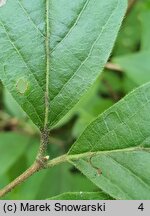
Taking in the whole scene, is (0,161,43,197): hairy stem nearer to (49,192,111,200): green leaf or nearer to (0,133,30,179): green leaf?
(49,192,111,200): green leaf

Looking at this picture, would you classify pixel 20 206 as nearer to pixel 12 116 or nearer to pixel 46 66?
pixel 46 66

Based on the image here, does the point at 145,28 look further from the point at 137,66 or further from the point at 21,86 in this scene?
the point at 21,86

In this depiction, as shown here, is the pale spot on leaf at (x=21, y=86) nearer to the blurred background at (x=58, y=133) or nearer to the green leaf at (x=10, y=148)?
the blurred background at (x=58, y=133)

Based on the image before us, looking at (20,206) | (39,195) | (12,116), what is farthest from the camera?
(12,116)

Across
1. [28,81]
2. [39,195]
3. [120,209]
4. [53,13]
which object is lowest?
[120,209]

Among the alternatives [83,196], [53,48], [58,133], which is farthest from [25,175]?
[58,133]

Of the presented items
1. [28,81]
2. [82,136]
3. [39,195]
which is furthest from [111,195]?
[39,195]

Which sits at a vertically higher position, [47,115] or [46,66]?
[46,66]
